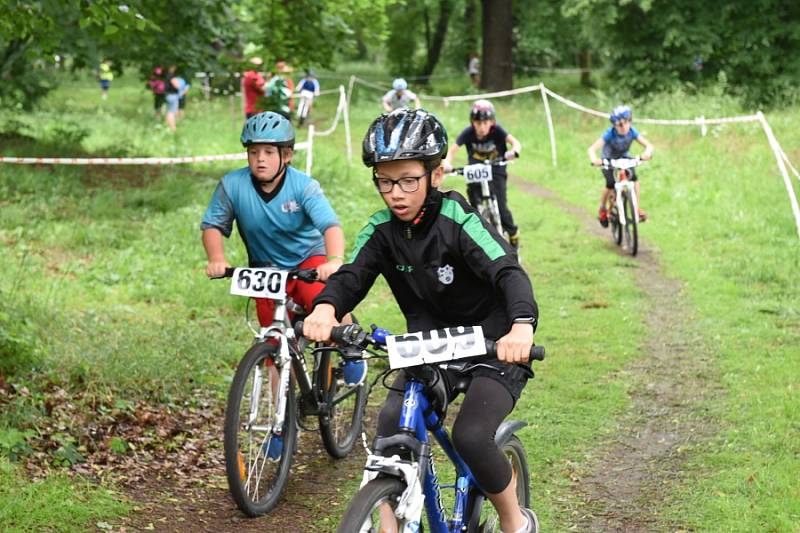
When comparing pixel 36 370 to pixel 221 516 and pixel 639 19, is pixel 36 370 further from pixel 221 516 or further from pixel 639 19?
pixel 639 19

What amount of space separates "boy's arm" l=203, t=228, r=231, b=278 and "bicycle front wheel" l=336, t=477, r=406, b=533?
2.81m

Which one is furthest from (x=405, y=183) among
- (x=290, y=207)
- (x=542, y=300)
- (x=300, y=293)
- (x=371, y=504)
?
(x=542, y=300)

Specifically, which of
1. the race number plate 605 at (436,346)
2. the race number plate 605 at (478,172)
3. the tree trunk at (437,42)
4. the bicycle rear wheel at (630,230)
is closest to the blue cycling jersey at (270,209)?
the race number plate 605 at (436,346)

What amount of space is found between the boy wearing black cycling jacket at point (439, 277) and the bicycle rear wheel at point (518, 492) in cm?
11

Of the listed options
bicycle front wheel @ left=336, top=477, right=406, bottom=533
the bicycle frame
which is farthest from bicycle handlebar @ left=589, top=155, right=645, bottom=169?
bicycle front wheel @ left=336, top=477, right=406, bottom=533

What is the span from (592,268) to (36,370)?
25.0 feet

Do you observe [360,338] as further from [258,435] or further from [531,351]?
[258,435]

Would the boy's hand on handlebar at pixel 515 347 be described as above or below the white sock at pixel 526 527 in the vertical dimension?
above

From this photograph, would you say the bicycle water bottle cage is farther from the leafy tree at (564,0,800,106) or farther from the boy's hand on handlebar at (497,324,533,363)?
the leafy tree at (564,0,800,106)

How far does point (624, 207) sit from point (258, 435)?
31.6 ft

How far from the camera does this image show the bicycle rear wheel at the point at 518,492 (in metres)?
4.59

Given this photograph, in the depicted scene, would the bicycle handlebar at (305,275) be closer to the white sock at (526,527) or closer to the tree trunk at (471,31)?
the white sock at (526,527)

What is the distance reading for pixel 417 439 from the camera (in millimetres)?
4098

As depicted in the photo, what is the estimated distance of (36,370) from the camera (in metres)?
7.96
